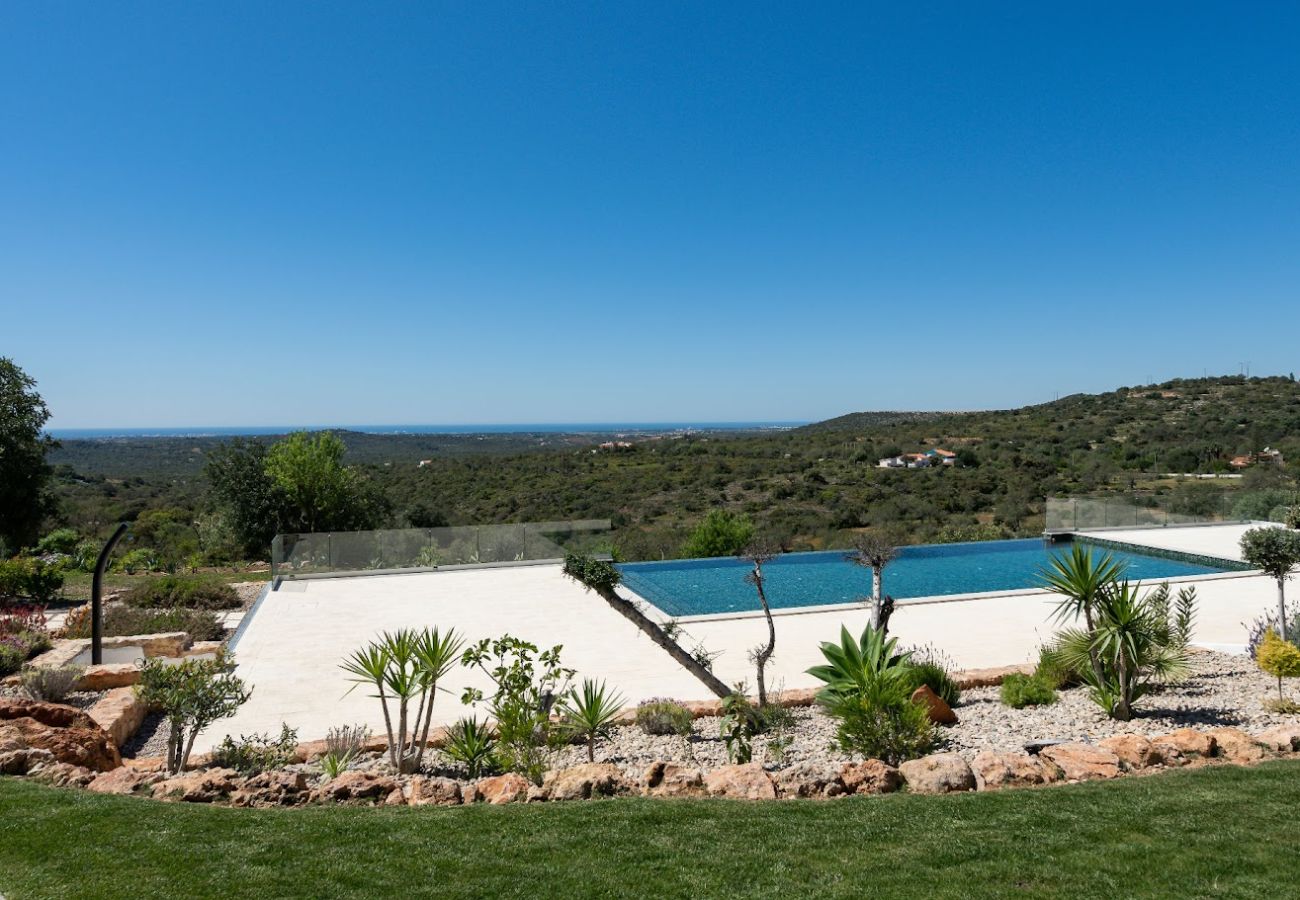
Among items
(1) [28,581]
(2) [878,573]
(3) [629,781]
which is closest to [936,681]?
(2) [878,573]

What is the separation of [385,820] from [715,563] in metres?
13.3

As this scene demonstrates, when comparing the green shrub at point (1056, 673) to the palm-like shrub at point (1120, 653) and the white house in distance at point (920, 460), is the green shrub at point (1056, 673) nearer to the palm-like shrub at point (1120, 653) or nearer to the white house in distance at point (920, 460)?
the palm-like shrub at point (1120, 653)

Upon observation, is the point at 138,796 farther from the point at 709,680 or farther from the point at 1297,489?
the point at 1297,489

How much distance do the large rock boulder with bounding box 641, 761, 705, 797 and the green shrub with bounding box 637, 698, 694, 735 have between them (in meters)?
1.62

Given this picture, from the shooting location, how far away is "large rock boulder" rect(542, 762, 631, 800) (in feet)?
14.8

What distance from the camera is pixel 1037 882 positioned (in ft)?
10.9

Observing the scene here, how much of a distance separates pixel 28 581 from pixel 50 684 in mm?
6955

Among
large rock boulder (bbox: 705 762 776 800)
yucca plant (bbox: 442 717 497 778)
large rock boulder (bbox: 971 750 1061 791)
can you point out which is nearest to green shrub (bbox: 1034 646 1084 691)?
large rock boulder (bbox: 971 750 1061 791)

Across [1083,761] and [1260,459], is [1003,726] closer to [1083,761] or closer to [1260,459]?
[1083,761]

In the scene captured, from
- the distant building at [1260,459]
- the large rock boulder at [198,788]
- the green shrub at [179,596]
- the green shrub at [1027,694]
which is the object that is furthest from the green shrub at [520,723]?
the distant building at [1260,459]

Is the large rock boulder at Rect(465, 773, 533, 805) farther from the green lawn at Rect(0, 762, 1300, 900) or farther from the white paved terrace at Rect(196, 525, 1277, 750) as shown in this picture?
the white paved terrace at Rect(196, 525, 1277, 750)

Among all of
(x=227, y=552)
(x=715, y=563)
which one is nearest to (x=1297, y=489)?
(x=715, y=563)

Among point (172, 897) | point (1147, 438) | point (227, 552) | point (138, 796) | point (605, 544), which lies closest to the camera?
point (172, 897)

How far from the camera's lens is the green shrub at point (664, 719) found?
6402mm
